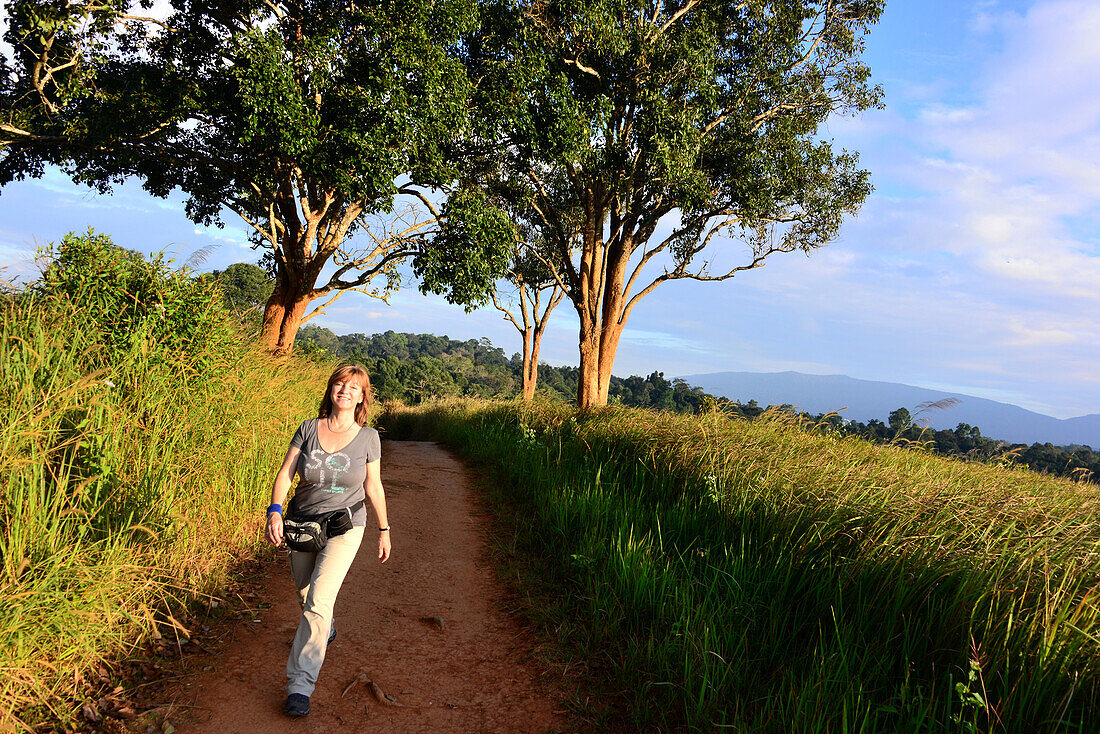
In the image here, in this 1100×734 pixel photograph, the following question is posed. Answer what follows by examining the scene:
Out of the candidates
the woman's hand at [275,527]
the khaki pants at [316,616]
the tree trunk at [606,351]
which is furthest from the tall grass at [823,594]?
the tree trunk at [606,351]

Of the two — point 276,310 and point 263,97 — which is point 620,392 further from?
point 263,97

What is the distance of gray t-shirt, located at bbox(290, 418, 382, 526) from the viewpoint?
3.51 m

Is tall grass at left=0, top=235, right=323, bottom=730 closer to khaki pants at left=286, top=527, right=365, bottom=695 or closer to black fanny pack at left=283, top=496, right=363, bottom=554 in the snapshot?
black fanny pack at left=283, top=496, right=363, bottom=554

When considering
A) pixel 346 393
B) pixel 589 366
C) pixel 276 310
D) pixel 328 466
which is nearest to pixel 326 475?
pixel 328 466

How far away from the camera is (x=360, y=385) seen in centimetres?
375

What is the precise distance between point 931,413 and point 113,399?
9.07 m

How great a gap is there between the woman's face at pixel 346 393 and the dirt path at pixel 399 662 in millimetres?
1688

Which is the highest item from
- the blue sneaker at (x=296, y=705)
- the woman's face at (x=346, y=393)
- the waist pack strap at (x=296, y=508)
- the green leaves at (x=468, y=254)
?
the green leaves at (x=468, y=254)

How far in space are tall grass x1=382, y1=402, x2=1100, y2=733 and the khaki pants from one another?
1.72 m

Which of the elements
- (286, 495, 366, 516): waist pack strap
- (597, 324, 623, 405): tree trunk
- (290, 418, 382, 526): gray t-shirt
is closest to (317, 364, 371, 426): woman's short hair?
(290, 418, 382, 526): gray t-shirt

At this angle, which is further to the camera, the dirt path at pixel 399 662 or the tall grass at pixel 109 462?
the dirt path at pixel 399 662

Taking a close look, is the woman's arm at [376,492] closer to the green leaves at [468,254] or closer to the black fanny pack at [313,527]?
the black fanny pack at [313,527]

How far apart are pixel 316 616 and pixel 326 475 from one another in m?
0.79

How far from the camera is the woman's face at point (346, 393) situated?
11.9ft
